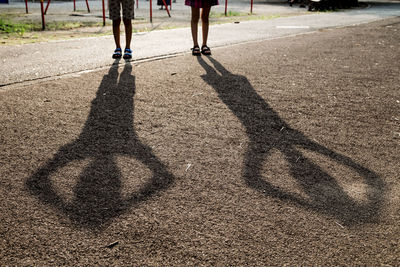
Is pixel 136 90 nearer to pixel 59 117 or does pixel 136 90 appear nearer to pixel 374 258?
pixel 59 117

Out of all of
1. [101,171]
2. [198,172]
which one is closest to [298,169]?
[198,172]

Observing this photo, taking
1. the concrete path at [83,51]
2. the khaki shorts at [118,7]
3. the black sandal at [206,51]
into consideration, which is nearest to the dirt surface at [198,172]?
the concrete path at [83,51]

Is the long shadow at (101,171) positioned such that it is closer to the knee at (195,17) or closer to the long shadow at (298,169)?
the long shadow at (298,169)

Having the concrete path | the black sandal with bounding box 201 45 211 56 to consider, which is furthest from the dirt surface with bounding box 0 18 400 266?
the black sandal with bounding box 201 45 211 56

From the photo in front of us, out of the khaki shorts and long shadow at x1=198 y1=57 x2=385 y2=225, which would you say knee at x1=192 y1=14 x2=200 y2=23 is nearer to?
the khaki shorts

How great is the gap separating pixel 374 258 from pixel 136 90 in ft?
10.3

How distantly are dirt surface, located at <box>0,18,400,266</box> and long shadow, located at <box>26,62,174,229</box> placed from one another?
0.01m

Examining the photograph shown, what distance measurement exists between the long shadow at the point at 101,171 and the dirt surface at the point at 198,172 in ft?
0.04

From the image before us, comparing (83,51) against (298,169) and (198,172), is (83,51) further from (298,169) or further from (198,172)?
(298,169)

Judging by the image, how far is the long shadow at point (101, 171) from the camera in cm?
213

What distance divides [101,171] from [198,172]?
615 millimetres

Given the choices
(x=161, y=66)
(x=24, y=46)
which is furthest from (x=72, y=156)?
(x=24, y=46)

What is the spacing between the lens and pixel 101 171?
8.34 ft

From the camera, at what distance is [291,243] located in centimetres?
190
